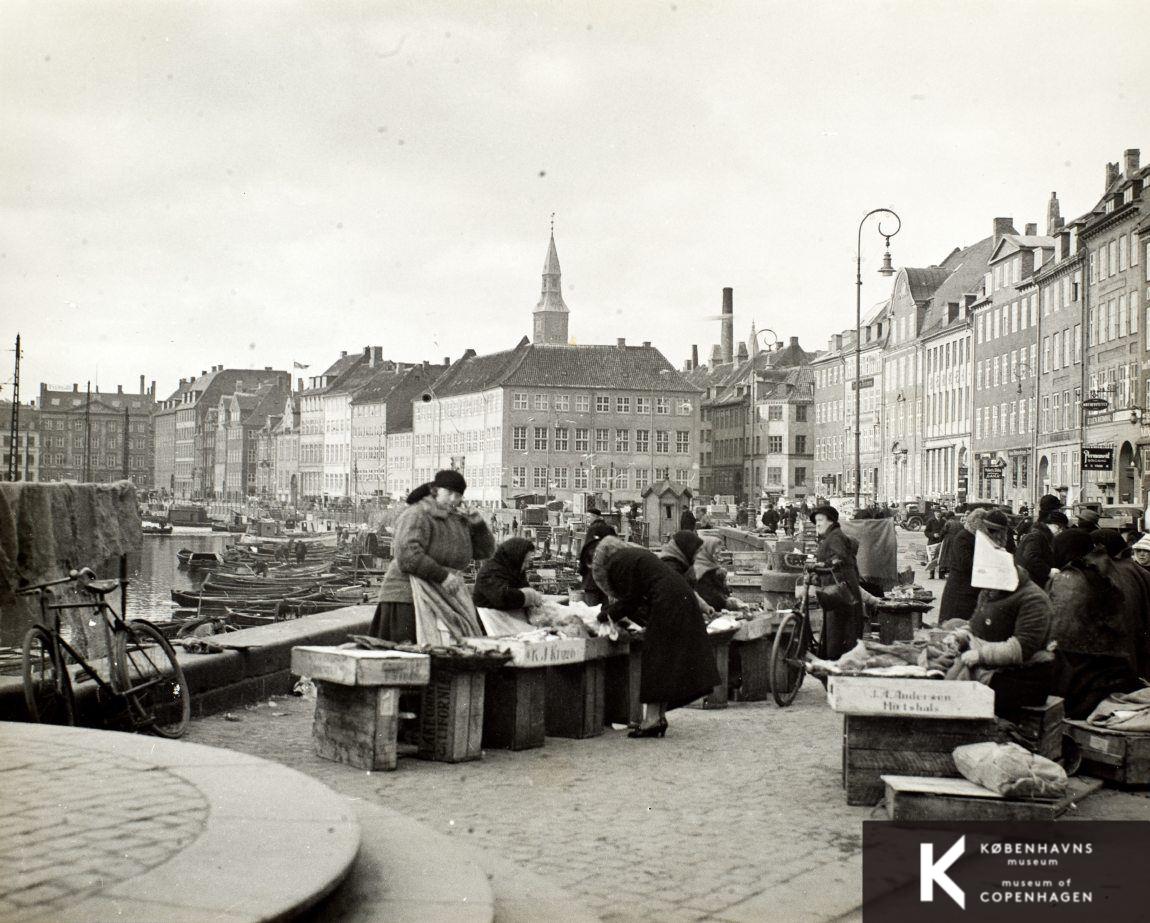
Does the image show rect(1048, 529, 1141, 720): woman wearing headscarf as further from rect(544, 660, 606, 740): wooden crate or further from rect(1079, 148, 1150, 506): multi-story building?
rect(1079, 148, 1150, 506): multi-story building

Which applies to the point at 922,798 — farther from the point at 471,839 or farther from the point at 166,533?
the point at 166,533

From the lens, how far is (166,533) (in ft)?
356

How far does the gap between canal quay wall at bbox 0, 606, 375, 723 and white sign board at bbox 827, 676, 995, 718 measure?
4716 mm

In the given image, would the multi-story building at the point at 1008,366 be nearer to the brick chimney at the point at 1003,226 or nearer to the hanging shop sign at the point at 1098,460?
the brick chimney at the point at 1003,226

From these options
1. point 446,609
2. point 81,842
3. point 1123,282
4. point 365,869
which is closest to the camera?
point 81,842

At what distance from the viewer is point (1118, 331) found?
197ft

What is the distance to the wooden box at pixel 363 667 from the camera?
9.00 meters

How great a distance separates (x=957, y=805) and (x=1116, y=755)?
6.75ft

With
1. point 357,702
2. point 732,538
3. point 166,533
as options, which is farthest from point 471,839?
point 166,533

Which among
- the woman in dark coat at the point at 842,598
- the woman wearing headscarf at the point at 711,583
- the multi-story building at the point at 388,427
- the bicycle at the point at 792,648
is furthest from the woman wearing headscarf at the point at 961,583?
the multi-story building at the point at 388,427

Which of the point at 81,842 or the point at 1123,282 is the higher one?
the point at 1123,282

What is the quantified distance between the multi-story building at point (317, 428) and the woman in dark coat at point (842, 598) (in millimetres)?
145080

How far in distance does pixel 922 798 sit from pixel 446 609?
13.0 ft

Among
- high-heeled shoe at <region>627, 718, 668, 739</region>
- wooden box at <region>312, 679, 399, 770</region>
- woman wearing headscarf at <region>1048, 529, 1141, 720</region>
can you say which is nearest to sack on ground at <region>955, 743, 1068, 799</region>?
woman wearing headscarf at <region>1048, 529, 1141, 720</region>
